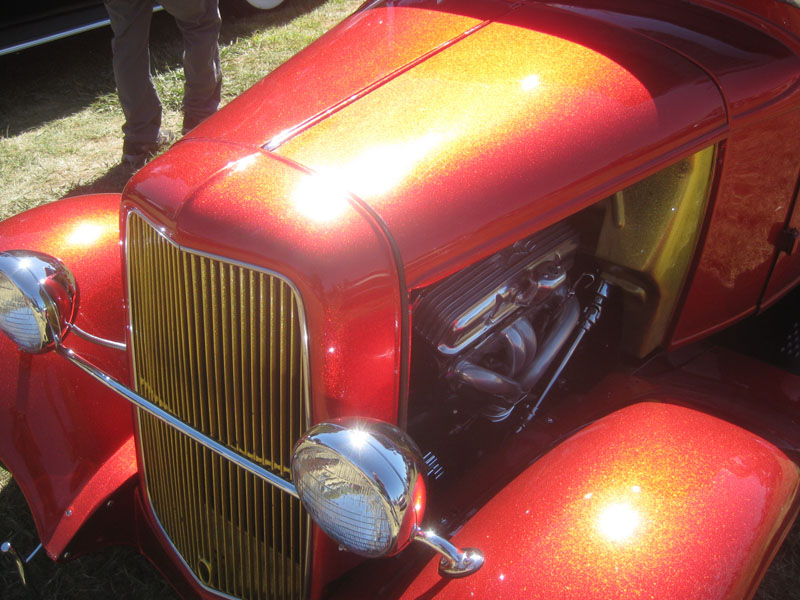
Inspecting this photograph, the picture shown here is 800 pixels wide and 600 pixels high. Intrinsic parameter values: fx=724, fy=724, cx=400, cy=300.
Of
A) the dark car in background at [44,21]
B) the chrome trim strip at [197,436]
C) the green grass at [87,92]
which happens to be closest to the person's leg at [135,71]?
the green grass at [87,92]

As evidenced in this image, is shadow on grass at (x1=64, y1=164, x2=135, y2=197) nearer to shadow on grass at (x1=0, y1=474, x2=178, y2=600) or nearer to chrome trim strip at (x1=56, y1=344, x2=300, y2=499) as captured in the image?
shadow on grass at (x1=0, y1=474, x2=178, y2=600)

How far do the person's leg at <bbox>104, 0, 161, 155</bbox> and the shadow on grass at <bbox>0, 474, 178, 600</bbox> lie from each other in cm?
263

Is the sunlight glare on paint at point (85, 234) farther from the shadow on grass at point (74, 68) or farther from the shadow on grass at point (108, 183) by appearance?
the shadow on grass at point (74, 68)

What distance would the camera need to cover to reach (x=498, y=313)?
1.67 metres

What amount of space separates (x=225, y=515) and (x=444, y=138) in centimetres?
98

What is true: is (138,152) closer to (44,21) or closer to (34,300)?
(44,21)

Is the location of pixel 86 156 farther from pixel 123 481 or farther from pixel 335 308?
pixel 335 308

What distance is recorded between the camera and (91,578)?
206 centimetres

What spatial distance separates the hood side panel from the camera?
4.50 feet

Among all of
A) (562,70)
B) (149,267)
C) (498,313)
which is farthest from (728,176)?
(149,267)

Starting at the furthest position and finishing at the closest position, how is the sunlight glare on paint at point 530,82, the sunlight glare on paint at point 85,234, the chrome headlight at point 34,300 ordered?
the sunlight glare on paint at point 85,234 < the chrome headlight at point 34,300 < the sunlight glare on paint at point 530,82

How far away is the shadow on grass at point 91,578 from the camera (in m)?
2.01

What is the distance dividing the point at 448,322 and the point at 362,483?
0.49 metres

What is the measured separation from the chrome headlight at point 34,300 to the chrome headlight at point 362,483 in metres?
0.86
